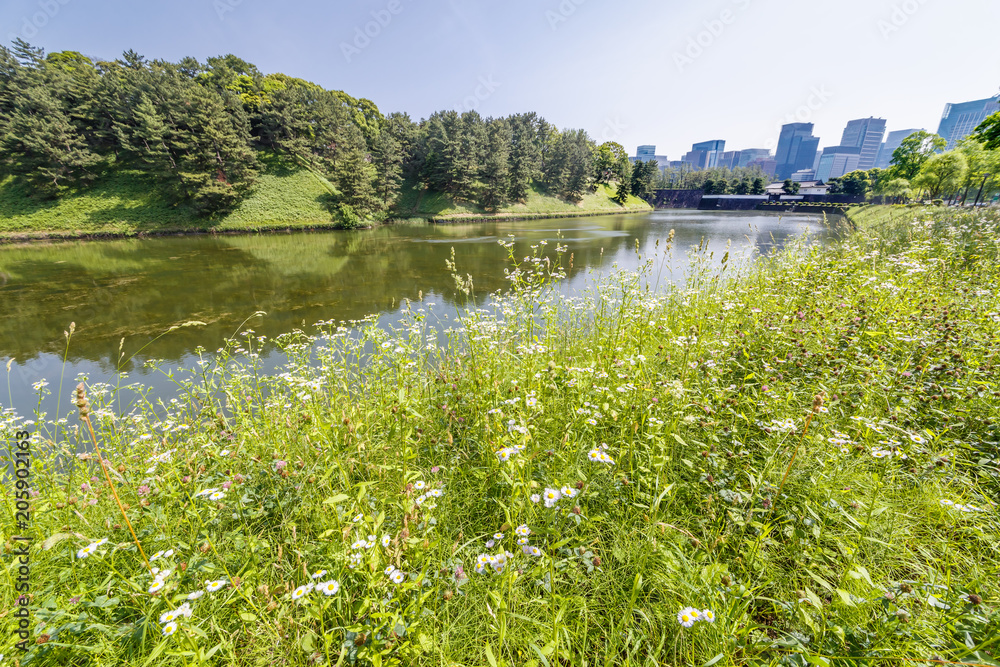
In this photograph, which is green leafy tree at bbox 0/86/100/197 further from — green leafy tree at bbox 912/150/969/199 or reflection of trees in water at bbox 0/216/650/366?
green leafy tree at bbox 912/150/969/199

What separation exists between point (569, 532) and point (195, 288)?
1614 centimetres

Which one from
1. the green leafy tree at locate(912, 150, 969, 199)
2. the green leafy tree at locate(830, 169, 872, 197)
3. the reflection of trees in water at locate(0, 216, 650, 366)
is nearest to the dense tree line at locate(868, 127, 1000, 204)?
the green leafy tree at locate(912, 150, 969, 199)

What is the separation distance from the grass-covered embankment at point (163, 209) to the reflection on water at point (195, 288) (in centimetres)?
581

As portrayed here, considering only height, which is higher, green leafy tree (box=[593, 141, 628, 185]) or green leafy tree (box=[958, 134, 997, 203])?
green leafy tree (box=[593, 141, 628, 185])

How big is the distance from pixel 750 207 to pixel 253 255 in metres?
86.6

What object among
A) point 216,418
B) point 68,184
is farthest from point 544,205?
point 216,418

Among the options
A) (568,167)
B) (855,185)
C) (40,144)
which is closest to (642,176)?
(568,167)

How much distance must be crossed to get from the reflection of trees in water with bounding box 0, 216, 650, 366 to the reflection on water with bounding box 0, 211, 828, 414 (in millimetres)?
46

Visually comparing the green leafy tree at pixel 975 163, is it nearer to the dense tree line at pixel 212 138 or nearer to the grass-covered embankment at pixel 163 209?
the dense tree line at pixel 212 138

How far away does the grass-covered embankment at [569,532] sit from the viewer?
150 centimetres

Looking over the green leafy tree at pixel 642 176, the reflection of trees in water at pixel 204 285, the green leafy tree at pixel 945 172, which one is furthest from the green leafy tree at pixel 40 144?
the green leafy tree at pixel 945 172

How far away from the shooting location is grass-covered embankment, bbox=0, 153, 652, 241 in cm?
2730

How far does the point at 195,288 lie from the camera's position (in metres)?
13.0

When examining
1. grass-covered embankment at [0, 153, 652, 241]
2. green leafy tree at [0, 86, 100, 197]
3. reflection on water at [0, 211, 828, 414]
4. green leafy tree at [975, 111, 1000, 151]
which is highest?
green leafy tree at [0, 86, 100, 197]
